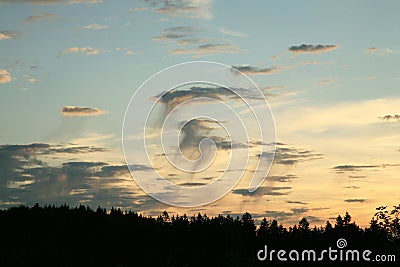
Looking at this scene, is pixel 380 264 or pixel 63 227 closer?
pixel 380 264

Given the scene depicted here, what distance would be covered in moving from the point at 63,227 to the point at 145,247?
2562cm

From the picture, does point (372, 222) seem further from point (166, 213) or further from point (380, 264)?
point (166, 213)

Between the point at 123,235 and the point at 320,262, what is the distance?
162 feet

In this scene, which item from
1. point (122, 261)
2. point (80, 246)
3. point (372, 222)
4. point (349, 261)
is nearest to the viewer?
point (372, 222)

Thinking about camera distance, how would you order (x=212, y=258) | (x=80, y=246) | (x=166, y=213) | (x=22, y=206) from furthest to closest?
(x=166, y=213), (x=22, y=206), (x=80, y=246), (x=212, y=258)

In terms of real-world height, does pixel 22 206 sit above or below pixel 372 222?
above

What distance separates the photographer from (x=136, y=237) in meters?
145

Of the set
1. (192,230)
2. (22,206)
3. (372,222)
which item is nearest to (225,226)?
(192,230)

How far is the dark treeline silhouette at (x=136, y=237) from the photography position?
126125mm

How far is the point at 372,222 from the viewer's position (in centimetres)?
3309

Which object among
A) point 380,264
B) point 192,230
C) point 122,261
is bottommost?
point 380,264

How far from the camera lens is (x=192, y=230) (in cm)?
14438

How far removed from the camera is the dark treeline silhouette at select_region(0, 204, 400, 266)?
126125 mm

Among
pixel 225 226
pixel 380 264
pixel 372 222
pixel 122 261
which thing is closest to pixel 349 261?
pixel 225 226
